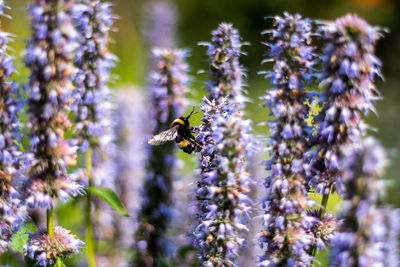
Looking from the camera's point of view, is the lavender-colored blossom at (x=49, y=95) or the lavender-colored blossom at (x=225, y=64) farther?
the lavender-colored blossom at (x=225, y=64)

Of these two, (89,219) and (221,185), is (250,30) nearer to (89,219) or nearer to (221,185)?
(89,219)

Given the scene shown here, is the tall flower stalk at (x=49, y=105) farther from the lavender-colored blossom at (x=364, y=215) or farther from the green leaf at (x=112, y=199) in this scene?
the lavender-colored blossom at (x=364, y=215)

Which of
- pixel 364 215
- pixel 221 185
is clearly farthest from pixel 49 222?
pixel 364 215

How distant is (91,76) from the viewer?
5.31 meters

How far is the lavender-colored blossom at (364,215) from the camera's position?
104 inches

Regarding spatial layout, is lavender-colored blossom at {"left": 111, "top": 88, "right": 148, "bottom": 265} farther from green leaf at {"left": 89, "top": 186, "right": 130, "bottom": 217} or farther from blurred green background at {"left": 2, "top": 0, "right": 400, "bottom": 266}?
blurred green background at {"left": 2, "top": 0, "right": 400, "bottom": 266}

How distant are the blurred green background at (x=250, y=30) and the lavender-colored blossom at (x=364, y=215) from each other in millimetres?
10492

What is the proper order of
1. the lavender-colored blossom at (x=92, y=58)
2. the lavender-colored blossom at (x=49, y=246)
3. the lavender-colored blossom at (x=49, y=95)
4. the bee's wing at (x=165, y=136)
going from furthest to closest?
1. the bee's wing at (x=165, y=136)
2. the lavender-colored blossom at (x=92, y=58)
3. the lavender-colored blossom at (x=49, y=246)
4. the lavender-colored blossom at (x=49, y=95)

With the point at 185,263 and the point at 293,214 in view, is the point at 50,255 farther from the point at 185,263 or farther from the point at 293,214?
the point at 185,263

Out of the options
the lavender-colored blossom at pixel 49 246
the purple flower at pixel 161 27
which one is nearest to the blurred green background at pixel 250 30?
the purple flower at pixel 161 27

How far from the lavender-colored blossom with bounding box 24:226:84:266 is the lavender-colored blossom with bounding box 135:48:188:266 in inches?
79.6

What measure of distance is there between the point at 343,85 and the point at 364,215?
45.7 inches

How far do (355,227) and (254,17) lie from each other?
54.2ft

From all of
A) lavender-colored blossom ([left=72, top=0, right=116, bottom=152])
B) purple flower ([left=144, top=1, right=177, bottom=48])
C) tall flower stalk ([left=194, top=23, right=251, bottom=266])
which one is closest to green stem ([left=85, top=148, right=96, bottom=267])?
lavender-colored blossom ([left=72, top=0, right=116, bottom=152])
